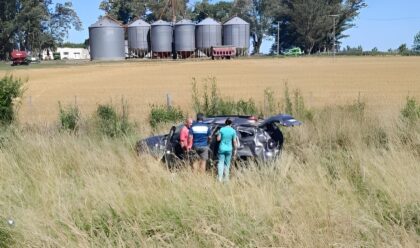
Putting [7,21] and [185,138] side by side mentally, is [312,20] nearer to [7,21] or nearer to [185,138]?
[7,21]

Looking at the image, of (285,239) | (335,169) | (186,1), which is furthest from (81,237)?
(186,1)

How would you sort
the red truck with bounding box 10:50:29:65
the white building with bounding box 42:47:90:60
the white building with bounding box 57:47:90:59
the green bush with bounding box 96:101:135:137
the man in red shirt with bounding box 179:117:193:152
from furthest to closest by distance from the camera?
the white building with bounding box 57:47:90:59
the white building with bounding box 42:47:90:60
the red truck with bounding box 10:50:29:65
the green bush with bounding box 96:101:135:137
the man in red shirt with bounding box 179:117:193:152

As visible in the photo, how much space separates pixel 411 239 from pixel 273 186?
5.11 ft

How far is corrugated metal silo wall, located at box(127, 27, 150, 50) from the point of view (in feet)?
377

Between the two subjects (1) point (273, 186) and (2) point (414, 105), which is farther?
(2) point (414, 105)

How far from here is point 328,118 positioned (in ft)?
41.8

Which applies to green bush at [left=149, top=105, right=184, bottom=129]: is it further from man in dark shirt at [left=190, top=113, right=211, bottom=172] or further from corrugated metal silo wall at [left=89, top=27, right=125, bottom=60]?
corrugated metal silo wall at [left=89, top=27, right=125, bottom=60]

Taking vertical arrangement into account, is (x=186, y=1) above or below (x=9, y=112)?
above

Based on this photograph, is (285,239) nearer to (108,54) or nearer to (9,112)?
(9,112)

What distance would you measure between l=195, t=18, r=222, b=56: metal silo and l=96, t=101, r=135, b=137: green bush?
100113 mm

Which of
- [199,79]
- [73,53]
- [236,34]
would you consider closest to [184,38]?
[236,34]

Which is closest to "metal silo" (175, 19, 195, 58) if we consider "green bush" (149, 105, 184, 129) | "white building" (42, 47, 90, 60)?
"white building" (42, 47, 90, 60)

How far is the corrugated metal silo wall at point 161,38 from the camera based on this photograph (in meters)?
112

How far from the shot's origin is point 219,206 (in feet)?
14.6
